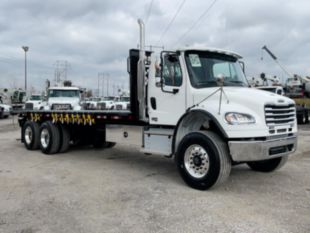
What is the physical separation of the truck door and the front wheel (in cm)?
79

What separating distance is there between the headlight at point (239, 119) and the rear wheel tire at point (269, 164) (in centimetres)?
199

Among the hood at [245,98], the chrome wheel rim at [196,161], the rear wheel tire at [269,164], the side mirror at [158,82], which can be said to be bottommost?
the rear wheel tire at [269,164]

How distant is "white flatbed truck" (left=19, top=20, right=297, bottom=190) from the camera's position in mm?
5988

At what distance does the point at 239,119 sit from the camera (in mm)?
5953

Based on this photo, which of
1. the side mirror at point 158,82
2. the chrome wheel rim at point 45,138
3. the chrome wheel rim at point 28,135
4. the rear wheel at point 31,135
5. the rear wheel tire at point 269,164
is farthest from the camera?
the chrome wheel rim at point 28,135

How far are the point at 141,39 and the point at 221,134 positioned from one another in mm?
3033

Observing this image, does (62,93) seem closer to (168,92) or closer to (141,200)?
(168,92)

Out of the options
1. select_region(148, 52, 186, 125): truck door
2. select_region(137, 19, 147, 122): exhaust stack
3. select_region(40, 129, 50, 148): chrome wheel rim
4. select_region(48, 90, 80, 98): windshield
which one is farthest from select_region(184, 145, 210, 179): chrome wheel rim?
select_region(48, 90, 80, 98): windshield

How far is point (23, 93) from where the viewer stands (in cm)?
4797

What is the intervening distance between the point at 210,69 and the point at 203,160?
6.20 feet

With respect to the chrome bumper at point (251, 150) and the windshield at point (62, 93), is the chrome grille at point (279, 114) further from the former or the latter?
the windshield at point (62, 93)

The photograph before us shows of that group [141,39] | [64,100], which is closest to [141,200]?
[141,39]

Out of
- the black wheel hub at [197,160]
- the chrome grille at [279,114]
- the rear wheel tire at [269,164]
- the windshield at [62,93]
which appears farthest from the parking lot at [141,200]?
the windshield at [62,93]

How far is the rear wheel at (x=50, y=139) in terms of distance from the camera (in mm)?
10430
